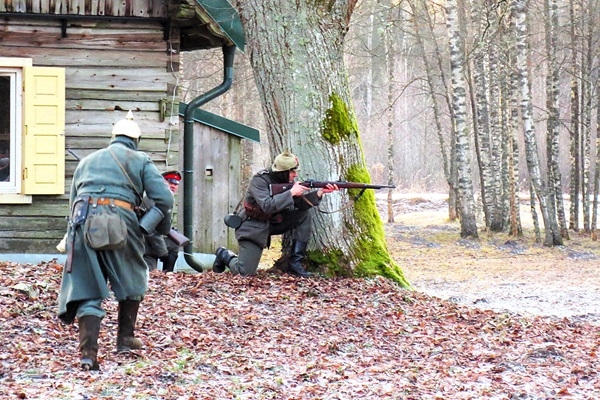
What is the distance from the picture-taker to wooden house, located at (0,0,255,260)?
12.6 metres

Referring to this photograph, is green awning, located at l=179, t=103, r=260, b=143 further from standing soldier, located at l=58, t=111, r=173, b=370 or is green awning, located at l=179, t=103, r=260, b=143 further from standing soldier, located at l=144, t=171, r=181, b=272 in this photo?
standing soldier, located at l=58, t=111, r=173, b=370

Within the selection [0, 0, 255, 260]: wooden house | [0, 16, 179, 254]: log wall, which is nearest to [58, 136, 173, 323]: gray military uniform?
[0, 0, 255, 260]: wooden house

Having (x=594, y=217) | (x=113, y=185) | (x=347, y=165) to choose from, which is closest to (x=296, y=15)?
(x=347, y=165)

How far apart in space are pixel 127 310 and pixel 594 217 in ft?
65.0

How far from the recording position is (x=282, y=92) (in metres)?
11.2

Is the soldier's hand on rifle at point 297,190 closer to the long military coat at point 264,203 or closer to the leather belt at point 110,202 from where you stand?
the long military coat at point 264,203

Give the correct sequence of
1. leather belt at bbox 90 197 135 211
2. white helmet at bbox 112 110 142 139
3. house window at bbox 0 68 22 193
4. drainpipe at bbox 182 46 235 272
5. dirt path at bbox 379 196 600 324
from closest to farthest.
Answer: leather belt at bbox 90 197 135 211 → white helmet at bbox 112 110 142 139 → house window at bbox 0 68 22 193 → dirt path at bbox 379 196 600 324 → drainpipe at bbox 182 46 235 272

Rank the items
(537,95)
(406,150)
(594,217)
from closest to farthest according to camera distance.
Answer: (594,217) → (537,95) → (406,150)

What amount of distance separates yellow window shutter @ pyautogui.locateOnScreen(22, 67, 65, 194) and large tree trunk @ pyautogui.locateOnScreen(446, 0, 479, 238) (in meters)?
13.1

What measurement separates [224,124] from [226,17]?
3.27 metres

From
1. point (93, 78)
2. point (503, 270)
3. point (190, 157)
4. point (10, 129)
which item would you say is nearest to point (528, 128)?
point (503, 270)

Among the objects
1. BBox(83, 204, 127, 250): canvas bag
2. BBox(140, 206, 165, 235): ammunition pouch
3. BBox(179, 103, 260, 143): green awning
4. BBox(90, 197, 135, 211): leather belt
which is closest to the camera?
BBox(83, 204, 127, 250): canvas bag

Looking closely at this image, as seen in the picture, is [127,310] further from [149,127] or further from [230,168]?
[230,168]

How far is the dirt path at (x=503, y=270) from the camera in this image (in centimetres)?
1281
